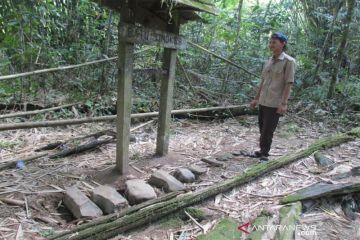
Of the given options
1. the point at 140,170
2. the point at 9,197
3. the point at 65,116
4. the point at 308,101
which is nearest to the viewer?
the point at 9,197

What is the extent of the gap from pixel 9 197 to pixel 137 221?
1494 mm

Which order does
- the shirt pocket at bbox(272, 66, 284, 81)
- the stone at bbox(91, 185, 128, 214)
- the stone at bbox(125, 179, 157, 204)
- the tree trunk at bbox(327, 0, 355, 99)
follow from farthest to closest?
the tree trunk at bbox(327, 0, 355, 99), the shirt pocket at bbox(272, 66, 284, 81), the stone at bbox(125, 179, 157, 204), the stone at bbox(91, 185, 128, 214)

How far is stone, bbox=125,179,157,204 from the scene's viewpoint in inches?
145

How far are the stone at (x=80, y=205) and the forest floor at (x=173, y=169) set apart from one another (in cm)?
8

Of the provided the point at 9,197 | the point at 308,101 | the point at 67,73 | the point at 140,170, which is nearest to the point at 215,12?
the point at 140,170

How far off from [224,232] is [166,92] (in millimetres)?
2498

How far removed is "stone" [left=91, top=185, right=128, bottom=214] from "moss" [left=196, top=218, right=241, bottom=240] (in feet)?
3.29

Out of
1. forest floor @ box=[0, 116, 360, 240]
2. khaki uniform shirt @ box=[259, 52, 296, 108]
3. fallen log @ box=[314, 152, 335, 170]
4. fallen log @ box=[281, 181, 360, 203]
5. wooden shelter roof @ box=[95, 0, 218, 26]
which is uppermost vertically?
wooden shelter roof @ box=[95, 0, 218, 26]

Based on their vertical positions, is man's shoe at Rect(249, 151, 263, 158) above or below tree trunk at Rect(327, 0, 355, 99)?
below

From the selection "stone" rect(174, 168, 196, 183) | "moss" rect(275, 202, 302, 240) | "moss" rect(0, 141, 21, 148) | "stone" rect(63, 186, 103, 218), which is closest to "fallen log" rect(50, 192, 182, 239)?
"stone" rect(63, 186, 103, 218)

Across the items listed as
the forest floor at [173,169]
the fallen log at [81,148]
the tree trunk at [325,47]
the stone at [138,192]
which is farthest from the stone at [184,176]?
the tree trunk at [325,47]

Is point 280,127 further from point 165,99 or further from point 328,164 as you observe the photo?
point 165,99

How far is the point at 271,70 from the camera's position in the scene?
5.06 metres

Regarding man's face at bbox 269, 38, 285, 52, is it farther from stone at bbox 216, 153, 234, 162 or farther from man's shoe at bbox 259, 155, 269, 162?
stone at bbox 216, 153, 234, 162
